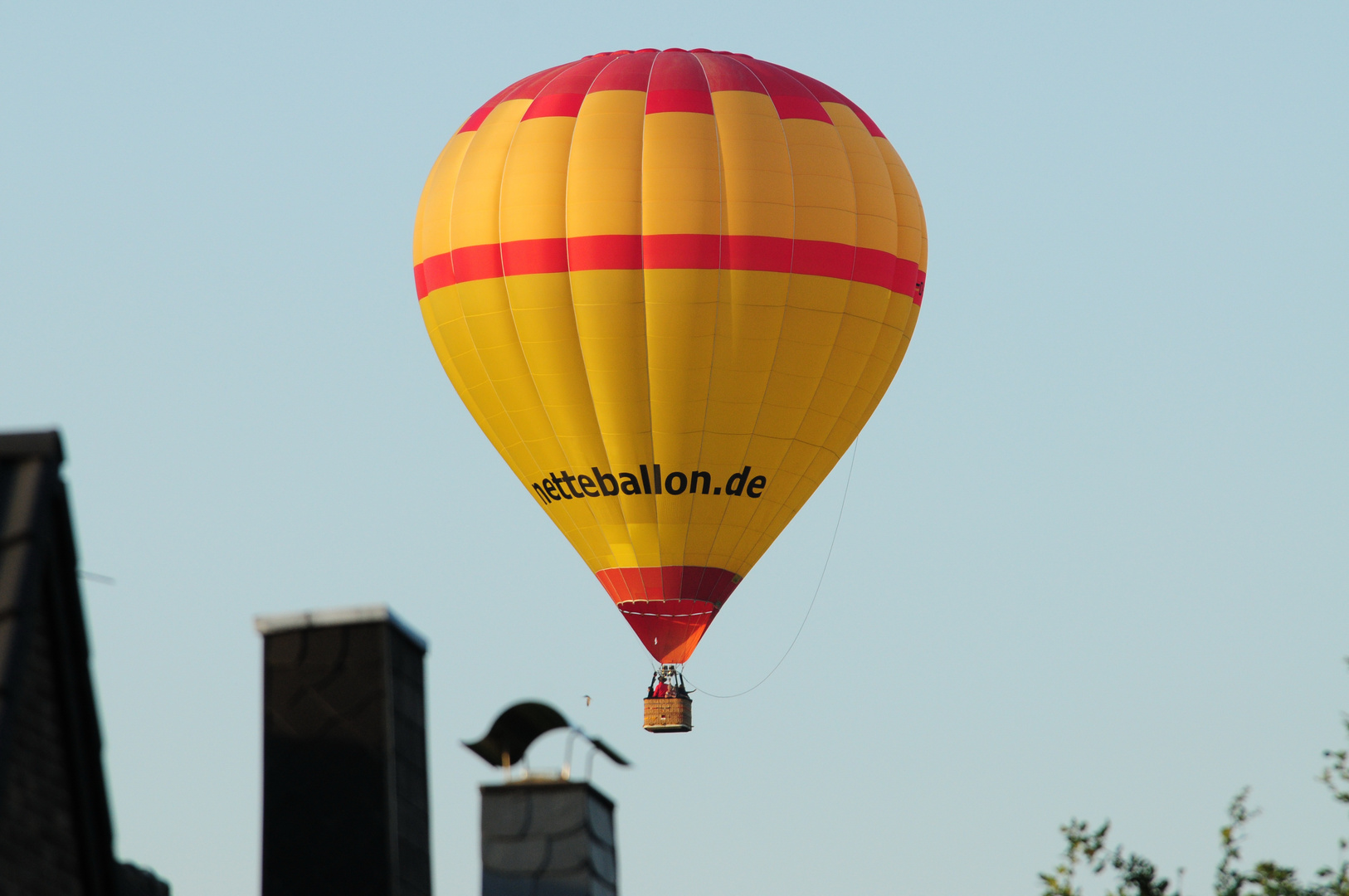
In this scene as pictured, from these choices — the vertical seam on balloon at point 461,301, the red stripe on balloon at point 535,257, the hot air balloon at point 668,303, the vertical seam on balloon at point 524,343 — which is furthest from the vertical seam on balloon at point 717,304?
the vertical seam on balloon at point 461,301

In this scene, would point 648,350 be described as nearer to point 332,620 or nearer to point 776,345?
point 776,345

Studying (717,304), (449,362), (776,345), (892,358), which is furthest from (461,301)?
(892,358)

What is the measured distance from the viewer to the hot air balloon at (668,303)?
123 feet

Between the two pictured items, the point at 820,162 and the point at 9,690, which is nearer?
the point at 9,690

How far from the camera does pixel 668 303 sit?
37.6 meters

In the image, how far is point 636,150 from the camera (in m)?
37.8

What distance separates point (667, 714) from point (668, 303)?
623cm

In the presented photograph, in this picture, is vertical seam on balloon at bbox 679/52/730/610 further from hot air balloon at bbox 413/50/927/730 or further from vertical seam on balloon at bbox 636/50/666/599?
vertical seam on balloon at bbox 636/50/666/599

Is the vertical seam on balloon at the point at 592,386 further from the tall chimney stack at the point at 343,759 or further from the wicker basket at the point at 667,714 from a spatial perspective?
the tall chimney stack at the point at 343,759

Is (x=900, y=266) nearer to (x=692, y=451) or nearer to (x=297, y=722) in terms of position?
(x=692, y=451)

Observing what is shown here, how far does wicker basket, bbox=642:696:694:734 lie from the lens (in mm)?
38625

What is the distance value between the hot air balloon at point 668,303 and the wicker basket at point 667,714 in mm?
161

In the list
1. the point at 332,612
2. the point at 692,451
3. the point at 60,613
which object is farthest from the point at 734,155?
the point at 60,613

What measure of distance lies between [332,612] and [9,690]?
172 inches
